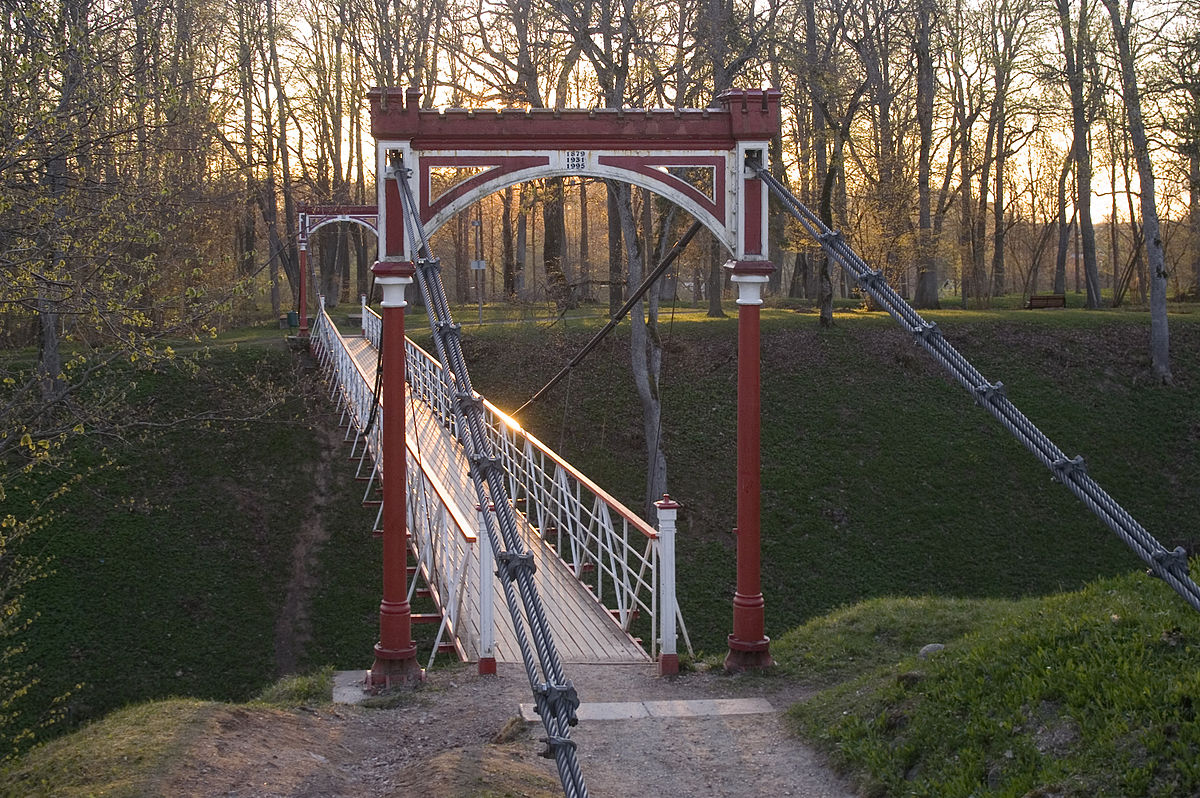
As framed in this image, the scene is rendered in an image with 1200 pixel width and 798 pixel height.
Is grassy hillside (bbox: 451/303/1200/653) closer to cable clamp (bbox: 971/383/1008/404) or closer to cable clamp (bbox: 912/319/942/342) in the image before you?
cable clamp (bbox: 912/319/942/342)

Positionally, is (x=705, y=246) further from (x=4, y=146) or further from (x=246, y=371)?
(x=4, y=146)

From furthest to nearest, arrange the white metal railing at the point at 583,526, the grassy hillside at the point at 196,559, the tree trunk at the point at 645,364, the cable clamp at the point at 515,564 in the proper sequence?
Result: 1. the tree trunk at the point at 645,364
2. the grassy hillside at the point at 196,559
3. the white metal railing at the point at 583,526
4. the cable clamp at the point at 515,564

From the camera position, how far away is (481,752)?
15.9 feet

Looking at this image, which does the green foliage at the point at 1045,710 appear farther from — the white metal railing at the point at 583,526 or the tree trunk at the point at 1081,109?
the tree trunk at the point at 1081,109

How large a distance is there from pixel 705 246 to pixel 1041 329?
311 inches

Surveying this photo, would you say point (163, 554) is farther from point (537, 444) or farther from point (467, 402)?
point (467, 402)

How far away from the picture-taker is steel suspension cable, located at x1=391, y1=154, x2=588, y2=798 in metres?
3.50

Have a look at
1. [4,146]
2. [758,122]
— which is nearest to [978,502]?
[758,122]

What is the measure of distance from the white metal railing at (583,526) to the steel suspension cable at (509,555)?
32 cm

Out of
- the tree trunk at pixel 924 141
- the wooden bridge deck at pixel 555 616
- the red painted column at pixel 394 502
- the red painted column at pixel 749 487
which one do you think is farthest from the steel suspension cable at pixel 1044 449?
the tree trunk at pixel 924 141

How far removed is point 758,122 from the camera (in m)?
6.76

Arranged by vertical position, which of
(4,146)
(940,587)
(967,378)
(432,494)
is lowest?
(940,587)

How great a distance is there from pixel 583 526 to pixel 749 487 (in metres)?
3.81

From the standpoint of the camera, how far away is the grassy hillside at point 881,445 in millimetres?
14789
